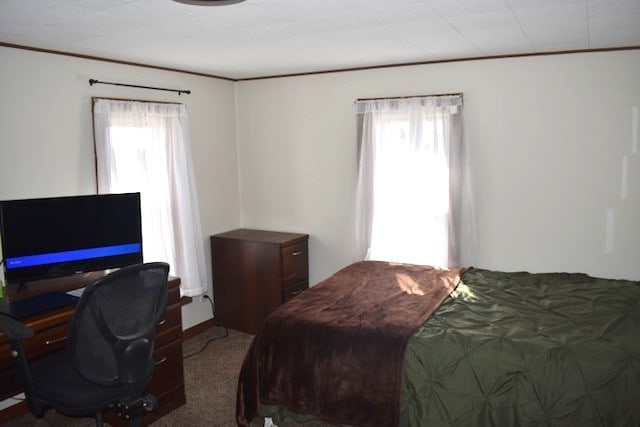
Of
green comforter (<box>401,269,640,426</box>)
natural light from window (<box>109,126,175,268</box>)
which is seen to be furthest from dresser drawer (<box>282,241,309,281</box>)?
green comforter (<box>401,269,640,426</box>)

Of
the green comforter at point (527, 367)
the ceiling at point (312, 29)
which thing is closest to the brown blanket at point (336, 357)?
the green comforter at point (527, 367)

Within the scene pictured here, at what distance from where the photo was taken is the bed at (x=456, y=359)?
2.32 m

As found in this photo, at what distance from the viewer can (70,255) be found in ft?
10.5

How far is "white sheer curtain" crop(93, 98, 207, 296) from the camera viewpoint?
3.72m

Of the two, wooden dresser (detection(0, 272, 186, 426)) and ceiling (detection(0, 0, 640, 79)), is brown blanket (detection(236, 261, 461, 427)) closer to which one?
wooden dresser (detection(0, 272, 186, 426))

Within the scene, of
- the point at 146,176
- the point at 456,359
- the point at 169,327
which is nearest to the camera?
the point at 456,359

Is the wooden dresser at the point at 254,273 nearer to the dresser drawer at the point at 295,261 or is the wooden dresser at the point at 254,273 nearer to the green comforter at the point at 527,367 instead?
the dresser drawer at the point at 295,261

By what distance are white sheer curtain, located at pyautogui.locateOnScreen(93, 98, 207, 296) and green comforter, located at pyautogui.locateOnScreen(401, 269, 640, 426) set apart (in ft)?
7.60

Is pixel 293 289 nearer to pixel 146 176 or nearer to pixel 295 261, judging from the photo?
pixel 295 261

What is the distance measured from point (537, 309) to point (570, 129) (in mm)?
1664

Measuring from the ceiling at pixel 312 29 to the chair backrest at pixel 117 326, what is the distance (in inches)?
49.7

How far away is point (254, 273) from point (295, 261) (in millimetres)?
393

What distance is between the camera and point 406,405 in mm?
2543


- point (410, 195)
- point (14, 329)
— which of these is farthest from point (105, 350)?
point (410, 195)
